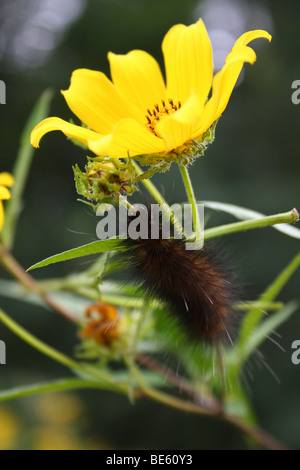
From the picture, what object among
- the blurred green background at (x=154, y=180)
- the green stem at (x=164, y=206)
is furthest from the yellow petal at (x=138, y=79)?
the blurred green background at (x=154, y=180)

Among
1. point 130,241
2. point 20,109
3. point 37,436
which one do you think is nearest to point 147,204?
point 130,241

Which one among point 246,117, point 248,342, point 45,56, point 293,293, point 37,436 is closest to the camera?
point 248,342

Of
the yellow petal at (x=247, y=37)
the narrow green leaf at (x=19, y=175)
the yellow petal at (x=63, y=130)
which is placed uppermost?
the narrow green leaf at (x=19, y=175)

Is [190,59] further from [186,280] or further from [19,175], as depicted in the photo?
[19,175]

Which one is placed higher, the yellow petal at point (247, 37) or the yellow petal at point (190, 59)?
the yellow petal at point (190, 59)

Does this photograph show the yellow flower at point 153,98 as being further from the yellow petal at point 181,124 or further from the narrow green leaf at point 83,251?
the narrow green leaf at point 83,251

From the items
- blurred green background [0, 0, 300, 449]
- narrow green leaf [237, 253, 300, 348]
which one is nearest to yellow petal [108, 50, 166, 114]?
narrow green leaf [237, 253, 300, 348]

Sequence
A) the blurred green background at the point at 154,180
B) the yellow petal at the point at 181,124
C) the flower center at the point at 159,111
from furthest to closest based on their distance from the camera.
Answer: the blurred green background at the point at 154,180 < the flower center at the point at 159,111 < the yellow petal at the point at 181,124

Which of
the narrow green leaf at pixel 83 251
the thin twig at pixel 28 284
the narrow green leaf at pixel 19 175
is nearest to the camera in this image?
the narrow green leaf at pixel 83 251
